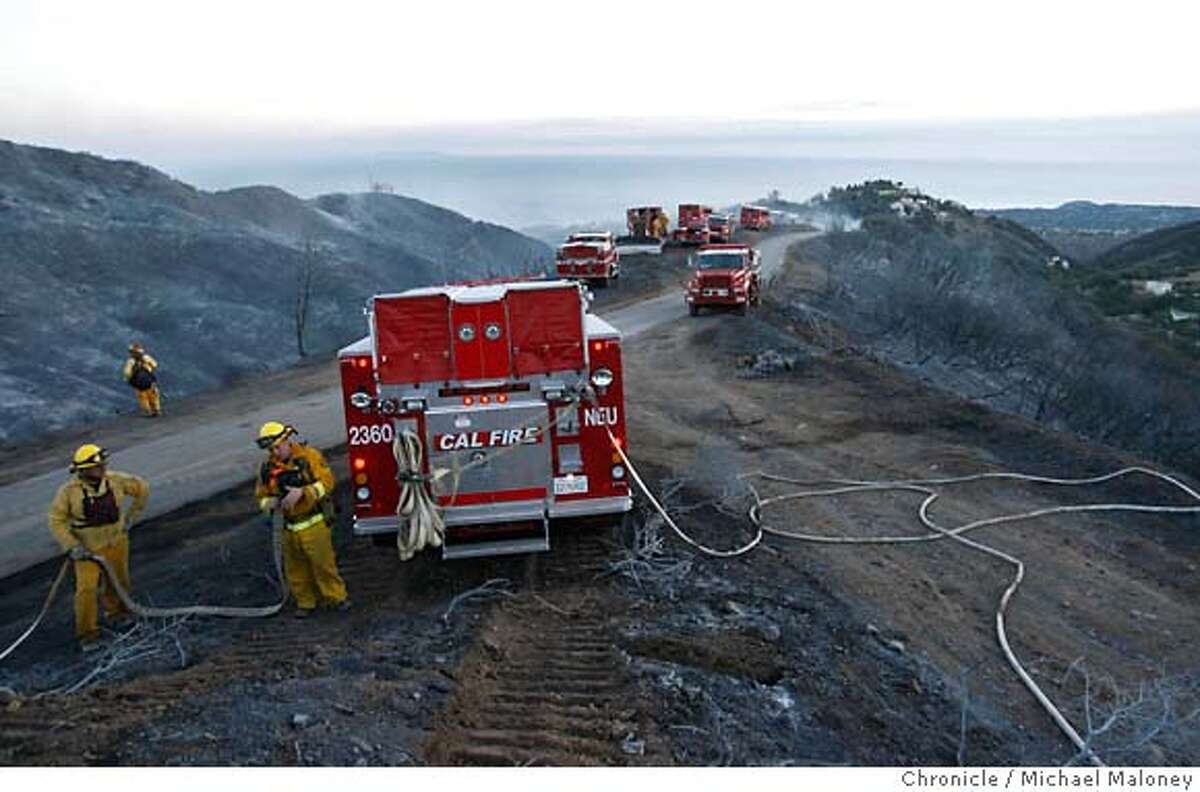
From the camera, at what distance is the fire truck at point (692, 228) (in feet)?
174

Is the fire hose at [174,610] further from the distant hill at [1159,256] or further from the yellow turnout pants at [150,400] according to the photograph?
the distant hill at [1159,256]

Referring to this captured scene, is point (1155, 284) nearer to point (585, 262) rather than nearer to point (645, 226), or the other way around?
point (645, 226)

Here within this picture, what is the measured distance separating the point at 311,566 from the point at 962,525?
6.30 meters

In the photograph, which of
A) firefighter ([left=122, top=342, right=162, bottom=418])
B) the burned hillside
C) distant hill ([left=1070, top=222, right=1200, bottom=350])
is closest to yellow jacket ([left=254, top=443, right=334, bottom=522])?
firefighter ([left=122, top=342, right=162, bottom=418])

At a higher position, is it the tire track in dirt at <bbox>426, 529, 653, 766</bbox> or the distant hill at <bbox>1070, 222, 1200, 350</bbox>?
the tire track in dirt at <bbox>426, 529, 653, 766</bbox>

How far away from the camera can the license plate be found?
330 inches

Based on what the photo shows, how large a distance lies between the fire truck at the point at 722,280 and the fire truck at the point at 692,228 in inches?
963

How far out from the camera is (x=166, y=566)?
33.3 ft

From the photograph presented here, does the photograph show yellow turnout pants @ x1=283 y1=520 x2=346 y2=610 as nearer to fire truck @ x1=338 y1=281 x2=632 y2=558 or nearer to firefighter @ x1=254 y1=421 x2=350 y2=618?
firefighter @ x1=254 y1=421 x2=350 y2=618

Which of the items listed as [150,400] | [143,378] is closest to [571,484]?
[143,378]

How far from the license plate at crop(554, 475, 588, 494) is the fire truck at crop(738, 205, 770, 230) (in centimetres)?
6485

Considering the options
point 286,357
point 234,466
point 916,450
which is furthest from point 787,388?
point 286,357

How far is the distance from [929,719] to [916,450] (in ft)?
24.4

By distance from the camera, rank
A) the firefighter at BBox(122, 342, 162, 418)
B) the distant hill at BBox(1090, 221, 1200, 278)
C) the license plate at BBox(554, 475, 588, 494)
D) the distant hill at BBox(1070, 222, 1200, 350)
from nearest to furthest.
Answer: the license plate at BBox(554, 475, 588, 494), the firefighter at BBox(122, 342, 162, 418), the distant hill at BBox(1070, 222, 1200, 350), the distant hill at BBox(1090, 221, 1200, 278)
